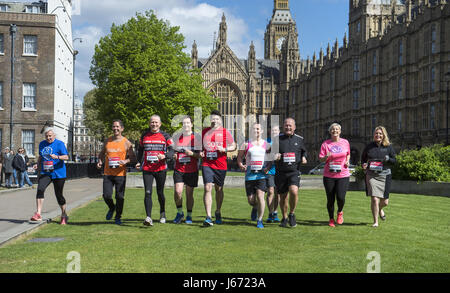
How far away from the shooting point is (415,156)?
69.1ft

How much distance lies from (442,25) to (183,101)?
68.5 feet

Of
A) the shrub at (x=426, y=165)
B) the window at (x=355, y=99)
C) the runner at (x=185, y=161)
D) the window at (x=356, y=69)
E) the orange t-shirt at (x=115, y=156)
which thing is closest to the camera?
the orange t-shirt at (x=115, y=156)

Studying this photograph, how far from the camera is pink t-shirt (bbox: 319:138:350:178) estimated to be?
9984mm

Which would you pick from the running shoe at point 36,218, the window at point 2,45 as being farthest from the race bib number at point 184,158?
the window at point 2,45

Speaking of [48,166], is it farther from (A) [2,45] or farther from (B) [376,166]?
(A) [2,45]

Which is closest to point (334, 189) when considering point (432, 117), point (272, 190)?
point (272, 190)

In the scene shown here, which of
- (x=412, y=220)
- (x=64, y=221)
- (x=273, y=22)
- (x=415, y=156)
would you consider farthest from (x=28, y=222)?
(x=273, y=22)

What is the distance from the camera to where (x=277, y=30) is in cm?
12481

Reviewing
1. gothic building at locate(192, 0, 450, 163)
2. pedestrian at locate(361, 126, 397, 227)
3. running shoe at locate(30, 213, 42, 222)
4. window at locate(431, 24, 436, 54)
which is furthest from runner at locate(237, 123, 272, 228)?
window at locate(431, 24, 436, 54)

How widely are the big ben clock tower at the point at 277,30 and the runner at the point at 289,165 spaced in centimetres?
11363

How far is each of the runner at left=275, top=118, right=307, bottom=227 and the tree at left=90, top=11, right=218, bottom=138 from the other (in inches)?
1076

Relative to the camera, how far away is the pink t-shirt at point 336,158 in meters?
9.98

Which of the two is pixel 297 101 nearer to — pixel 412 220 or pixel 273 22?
pixel 273 22

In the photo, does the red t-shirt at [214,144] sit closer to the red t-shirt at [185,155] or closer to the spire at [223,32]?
the red t-shirt at [185,155]
